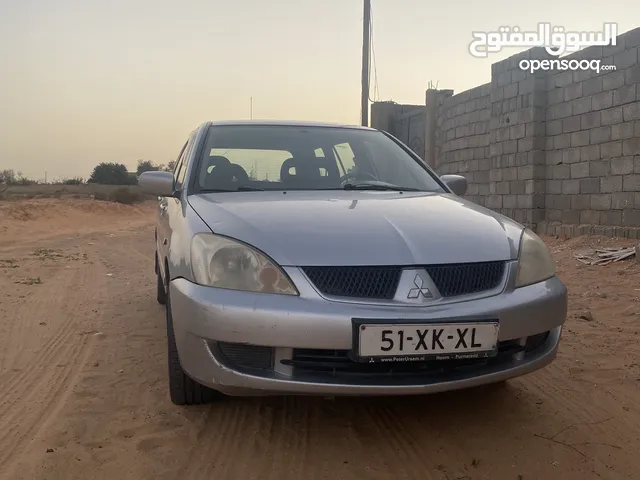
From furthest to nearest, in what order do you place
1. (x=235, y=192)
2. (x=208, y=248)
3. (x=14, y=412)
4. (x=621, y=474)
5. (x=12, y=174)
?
1. (x=12, y=174)
2. (x=235, y=192)
3. (x=14, y=412)
4. (x=208, y=248)
5. (x=621, y=474)

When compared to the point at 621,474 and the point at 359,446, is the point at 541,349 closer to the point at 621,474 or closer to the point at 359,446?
the point at 621,474

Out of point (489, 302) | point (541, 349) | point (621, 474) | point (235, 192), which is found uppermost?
point (235, 192)

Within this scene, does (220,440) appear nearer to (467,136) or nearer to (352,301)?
(352,301)

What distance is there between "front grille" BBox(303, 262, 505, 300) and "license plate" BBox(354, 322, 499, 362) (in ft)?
0.45

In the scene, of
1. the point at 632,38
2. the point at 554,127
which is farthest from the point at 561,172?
the point at 632,38

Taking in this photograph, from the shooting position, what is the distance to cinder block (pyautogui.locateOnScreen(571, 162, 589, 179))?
28.6 ft

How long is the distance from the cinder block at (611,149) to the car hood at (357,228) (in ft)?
19.8

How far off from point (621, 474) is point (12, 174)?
42.3m

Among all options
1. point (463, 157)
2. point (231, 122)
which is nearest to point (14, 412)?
point (231, 122)

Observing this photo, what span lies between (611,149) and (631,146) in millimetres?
367

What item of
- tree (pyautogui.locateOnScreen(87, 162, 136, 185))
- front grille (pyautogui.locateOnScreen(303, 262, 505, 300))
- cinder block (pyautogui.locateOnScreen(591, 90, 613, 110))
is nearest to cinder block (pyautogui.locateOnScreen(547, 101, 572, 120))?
cinder block (pyautogui.locateOnScreen(591, 90, 613, 110))

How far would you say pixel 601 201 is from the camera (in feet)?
27.8

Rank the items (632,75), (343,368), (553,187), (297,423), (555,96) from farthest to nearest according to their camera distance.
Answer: (553,187), (555,96), (632,75), (297,423), (343,368)

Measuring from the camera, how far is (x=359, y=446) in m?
2.44
